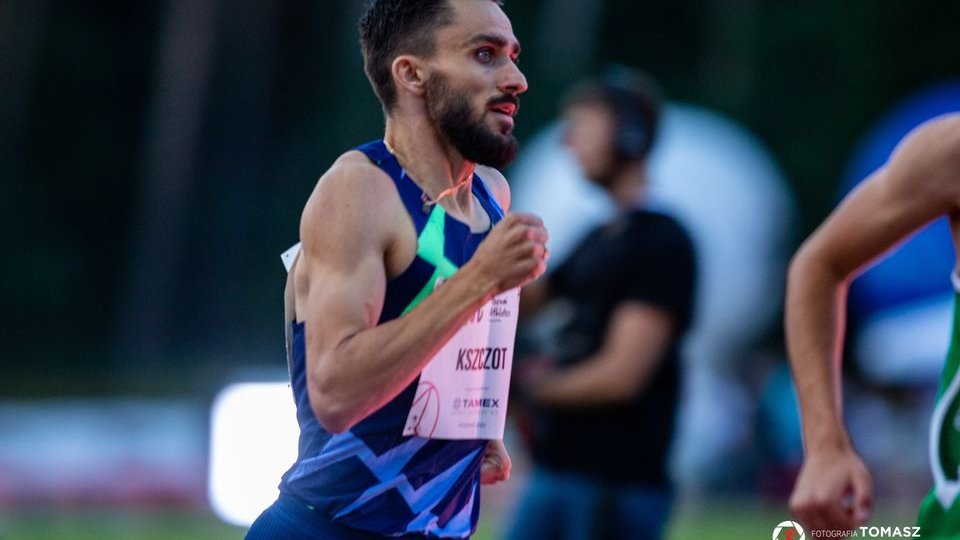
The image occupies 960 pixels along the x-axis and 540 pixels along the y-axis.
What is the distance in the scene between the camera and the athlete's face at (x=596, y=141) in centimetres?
571

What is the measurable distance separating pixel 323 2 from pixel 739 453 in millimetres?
14883

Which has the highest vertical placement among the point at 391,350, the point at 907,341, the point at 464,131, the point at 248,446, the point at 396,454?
the point at 907,341

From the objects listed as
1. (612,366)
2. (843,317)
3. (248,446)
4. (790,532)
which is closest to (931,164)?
(843,317)

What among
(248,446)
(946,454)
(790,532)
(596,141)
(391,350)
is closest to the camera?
(391,350)

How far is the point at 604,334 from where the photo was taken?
5605mm

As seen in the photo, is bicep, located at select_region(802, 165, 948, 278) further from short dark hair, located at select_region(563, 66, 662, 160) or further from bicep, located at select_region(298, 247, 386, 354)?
short dark hair, located at select_region(563, 66, 662, 160)

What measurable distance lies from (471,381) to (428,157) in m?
0.51

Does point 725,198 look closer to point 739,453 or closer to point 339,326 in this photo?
point 739,453

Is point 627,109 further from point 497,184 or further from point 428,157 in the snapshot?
point 428,157

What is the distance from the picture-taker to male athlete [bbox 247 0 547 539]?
3.23 metres

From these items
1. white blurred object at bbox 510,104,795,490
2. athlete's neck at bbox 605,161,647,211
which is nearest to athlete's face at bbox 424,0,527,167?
athlete's neck at bbox 605,161,647,211

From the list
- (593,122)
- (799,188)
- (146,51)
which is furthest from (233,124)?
(593,122)

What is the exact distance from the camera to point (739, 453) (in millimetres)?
17234

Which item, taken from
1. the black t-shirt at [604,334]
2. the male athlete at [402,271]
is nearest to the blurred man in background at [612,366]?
the black t-shirt at [604,334]
